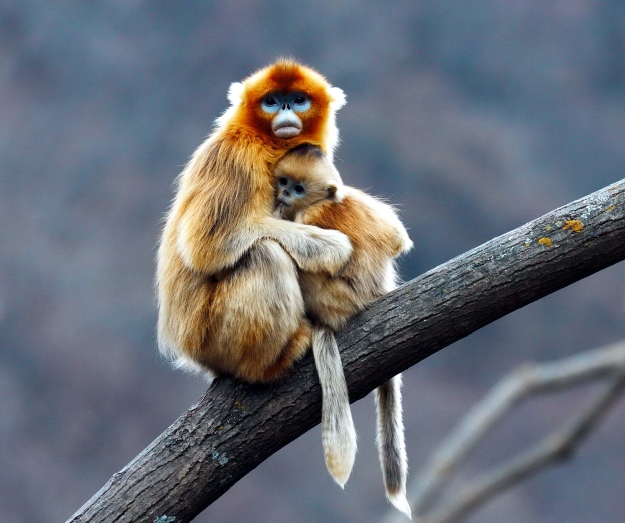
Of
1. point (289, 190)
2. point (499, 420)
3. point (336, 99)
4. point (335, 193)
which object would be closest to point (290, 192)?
point (289, 190)

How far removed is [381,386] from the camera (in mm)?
3594

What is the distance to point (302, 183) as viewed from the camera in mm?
3469

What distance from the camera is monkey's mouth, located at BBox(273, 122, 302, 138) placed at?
362cm

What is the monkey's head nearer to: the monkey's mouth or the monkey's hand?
the monkey's mouth

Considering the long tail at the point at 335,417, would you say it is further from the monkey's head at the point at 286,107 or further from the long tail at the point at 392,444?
the monkey's head at the point at 286,107

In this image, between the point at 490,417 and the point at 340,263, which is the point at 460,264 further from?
the point at 490,417

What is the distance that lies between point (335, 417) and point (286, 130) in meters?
1.17

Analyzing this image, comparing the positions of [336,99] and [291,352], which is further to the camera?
[336,99]

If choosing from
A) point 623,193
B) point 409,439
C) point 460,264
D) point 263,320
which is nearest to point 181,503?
point 263,320

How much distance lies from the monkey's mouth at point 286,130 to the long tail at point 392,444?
1.06m

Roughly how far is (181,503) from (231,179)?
1.20 metres

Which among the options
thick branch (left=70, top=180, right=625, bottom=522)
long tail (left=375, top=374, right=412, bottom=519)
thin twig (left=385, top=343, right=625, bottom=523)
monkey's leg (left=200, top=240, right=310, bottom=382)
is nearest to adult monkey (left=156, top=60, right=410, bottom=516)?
monkey's leg (left=200, top=240, right=310, bottom=382)

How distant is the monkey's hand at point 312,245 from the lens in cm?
326

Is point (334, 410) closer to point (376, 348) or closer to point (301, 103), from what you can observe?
point (376, 348)
